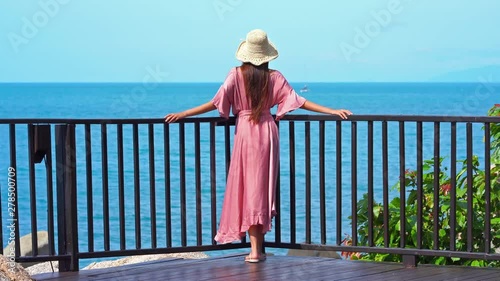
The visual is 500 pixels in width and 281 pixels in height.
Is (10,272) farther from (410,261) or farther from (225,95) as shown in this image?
(410,261)

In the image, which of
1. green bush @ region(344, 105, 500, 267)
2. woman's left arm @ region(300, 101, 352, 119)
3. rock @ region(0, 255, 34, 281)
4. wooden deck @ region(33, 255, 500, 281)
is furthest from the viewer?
green bush @ region(344, 105, 500, 267)

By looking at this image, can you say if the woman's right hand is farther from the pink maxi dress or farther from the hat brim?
the hat brim

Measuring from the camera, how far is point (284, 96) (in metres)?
6.00

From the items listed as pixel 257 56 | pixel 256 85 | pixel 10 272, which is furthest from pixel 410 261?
pixel 10 272

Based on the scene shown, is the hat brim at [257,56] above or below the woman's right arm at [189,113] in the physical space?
above

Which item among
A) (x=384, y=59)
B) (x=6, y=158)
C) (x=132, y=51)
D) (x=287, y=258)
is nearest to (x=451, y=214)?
(x=287, y=258)

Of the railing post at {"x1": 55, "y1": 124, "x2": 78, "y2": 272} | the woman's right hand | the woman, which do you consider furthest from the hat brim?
the railing post at {"x1": 55, "y1": 124, "x2": 78, "y2": 272}

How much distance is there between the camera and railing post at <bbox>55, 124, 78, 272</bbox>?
5867mm

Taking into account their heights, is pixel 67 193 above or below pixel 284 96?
below

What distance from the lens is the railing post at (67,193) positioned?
19.2 ft

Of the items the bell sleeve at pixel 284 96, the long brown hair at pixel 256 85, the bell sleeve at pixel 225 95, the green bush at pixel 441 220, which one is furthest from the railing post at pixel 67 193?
the green bush at pixel 441 220

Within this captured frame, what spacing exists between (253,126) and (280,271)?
3.01 ft

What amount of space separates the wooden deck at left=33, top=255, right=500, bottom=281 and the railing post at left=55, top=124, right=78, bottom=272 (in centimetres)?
16

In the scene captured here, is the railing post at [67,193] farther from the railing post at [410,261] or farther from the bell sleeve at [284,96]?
the railing post at [410,261]
